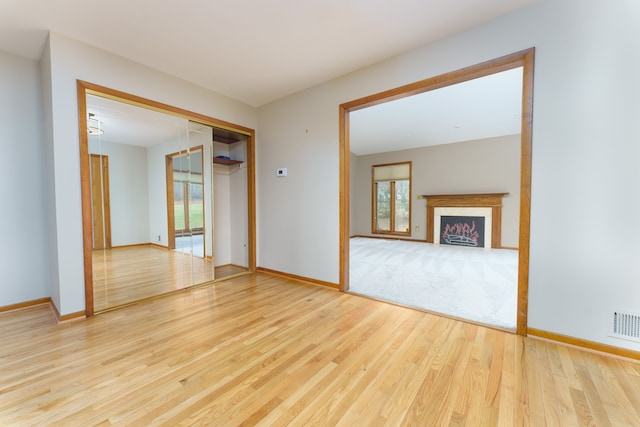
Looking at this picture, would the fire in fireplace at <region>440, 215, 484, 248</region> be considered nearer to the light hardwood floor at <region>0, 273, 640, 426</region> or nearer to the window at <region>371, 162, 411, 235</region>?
the window at <region>371, 162, 411, 235</region>

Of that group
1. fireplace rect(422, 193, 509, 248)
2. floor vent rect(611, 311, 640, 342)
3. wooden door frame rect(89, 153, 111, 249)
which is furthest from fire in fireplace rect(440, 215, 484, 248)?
wooden door frame rect(89, 153, 111, 249)

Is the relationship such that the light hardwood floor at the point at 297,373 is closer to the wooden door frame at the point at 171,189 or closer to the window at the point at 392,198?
the wooden door frame at the point at 171,189

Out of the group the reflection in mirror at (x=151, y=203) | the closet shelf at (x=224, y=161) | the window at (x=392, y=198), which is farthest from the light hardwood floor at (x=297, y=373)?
the window at (x=392, y=198)

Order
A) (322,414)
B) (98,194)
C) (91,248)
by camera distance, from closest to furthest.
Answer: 1. (322,414)
2. (91,248)
3. (98,194)

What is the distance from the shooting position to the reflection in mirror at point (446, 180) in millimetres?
3037

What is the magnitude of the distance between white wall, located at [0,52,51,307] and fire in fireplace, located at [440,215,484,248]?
7681 millimetres

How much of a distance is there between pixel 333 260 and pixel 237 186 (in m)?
2.17

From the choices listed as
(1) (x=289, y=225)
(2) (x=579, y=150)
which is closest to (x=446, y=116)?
(2) (x=579, y=150)

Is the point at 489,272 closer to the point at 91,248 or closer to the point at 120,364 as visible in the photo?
the point at 120,364

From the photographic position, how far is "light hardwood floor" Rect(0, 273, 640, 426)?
126 cm

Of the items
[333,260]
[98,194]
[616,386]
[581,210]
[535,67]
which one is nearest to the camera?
[616,386]

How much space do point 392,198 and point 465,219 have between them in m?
2.14

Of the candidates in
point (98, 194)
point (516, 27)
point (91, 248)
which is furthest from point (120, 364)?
point (516, 27)

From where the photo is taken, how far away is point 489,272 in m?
3.96
